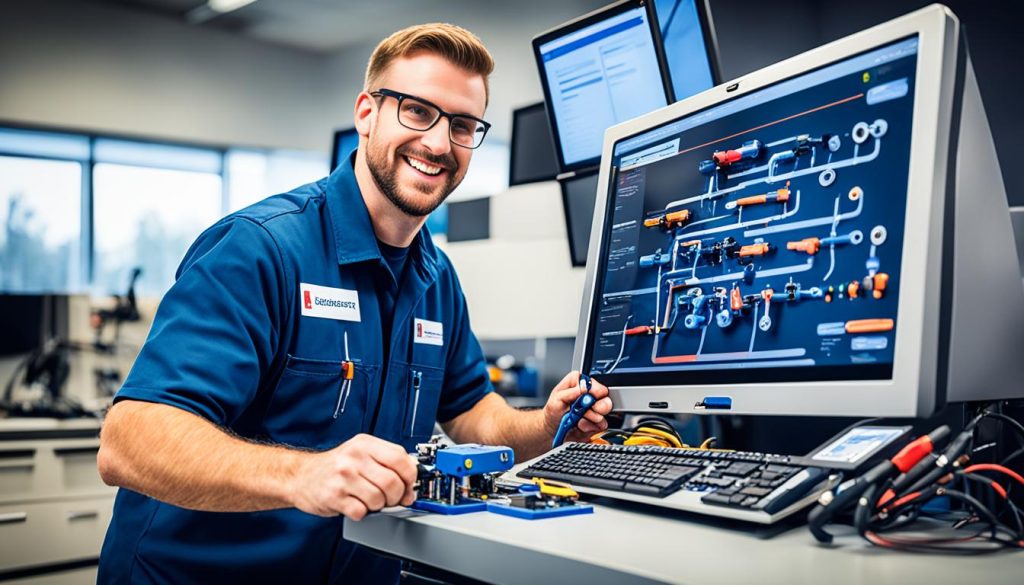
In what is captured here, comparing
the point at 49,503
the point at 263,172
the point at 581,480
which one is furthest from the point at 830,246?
the point at 263,172

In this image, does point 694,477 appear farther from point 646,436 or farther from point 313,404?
point 313,404

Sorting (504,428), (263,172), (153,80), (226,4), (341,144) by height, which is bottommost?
(504,428)

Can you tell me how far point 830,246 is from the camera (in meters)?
0.87

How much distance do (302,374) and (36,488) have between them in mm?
2085

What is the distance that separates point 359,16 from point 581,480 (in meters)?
5.83

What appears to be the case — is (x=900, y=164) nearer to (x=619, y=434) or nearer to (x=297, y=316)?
A: (x=619, y=434)

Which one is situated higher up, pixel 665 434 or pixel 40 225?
pixel 40 225

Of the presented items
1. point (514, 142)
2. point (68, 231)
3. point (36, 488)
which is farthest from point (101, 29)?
point (514, 142)

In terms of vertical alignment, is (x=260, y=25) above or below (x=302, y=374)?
above

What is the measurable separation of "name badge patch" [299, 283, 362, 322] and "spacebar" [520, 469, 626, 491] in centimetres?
39

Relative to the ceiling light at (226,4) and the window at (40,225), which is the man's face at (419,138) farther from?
the window at (40,225)

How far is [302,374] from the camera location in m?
1.18

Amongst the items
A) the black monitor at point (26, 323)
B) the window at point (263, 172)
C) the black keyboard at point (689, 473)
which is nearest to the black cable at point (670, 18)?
the black keyboard at point (689, 473)

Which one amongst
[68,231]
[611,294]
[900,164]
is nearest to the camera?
[900,164]
